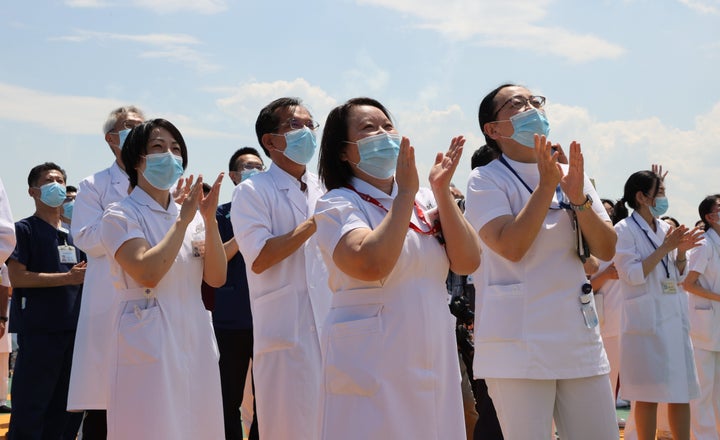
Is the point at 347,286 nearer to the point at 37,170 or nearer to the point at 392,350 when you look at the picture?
the point at 392,350

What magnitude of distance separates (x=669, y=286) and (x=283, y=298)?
13.0 ft

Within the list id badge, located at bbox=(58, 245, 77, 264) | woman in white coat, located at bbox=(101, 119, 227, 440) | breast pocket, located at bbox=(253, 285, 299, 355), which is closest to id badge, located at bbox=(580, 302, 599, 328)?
breast pocket, located at bbox=(253, 285, 299, 355)

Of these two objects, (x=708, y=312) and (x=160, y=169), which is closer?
(x=160, y=169)

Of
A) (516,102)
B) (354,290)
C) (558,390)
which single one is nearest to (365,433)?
(354,290)

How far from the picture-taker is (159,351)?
4770 mm

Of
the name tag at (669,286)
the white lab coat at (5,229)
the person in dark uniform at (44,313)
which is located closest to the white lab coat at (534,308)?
the white lab coat at (5,229)

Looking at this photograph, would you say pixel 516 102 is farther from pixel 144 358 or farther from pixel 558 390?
pixel 144 358

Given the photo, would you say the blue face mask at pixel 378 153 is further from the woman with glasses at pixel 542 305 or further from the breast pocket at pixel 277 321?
the breast pocket at pixel 277 321

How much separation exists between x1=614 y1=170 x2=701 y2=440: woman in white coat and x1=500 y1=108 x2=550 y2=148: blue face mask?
10.7 feet

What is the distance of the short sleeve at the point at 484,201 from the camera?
15.5 ft

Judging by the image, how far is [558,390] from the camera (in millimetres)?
4637

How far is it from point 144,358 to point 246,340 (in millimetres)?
1924

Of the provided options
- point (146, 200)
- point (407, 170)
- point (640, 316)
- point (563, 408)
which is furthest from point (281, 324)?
point (640, 316)

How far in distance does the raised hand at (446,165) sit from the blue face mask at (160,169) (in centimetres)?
172
